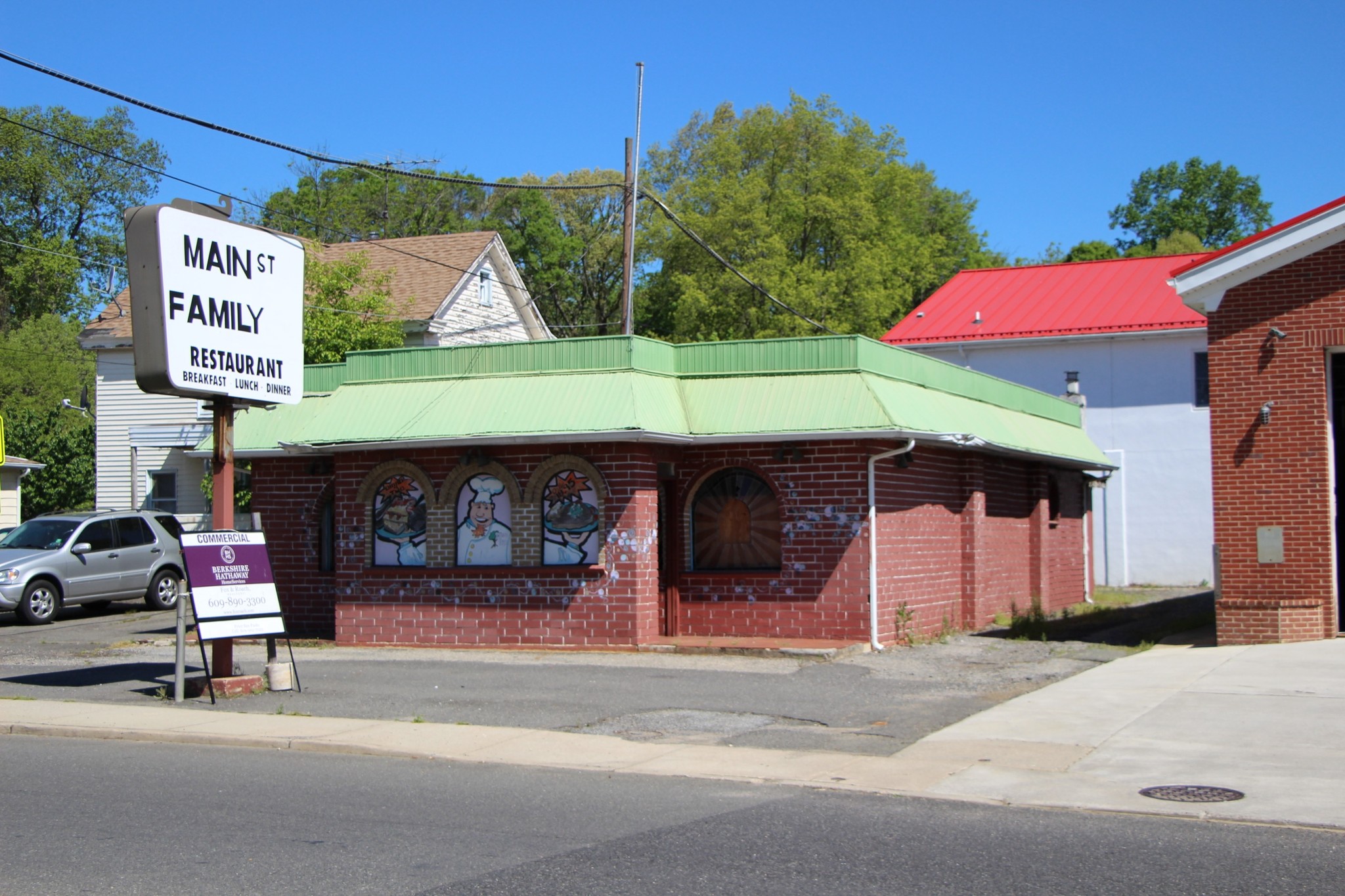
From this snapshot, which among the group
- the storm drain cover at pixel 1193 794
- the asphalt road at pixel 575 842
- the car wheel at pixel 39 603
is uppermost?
the car wheel at pixel 39 603

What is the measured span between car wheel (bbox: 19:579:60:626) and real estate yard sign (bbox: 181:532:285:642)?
10.6m

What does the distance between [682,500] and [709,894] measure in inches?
470

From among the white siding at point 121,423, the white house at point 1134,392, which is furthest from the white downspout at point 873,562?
the white siding at point 121,423

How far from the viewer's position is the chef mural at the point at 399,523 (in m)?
18.7

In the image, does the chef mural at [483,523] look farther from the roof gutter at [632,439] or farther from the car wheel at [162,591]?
the car wheel at [162,591]

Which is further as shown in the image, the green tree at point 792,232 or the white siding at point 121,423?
the green tree at point 792,232

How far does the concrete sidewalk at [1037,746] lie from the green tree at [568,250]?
1665 inches

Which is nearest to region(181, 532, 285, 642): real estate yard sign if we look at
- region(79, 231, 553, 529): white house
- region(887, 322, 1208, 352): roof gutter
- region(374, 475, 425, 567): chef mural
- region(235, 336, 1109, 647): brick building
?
region(235, 336, 1109, 647): brick building

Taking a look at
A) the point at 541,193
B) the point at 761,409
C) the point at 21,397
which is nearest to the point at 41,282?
the point at 21,397

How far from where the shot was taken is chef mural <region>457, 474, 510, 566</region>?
59.4 ft

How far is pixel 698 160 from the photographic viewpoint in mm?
54156

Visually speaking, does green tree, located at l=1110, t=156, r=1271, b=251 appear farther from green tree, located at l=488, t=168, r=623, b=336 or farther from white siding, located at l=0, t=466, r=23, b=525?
white siding, located at l=0, t=466, r=23, b=525

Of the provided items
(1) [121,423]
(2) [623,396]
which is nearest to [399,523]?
(2) [623,396]

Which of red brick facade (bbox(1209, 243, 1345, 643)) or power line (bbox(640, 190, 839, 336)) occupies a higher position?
power line (bbox(640, 190, 839, 336))
